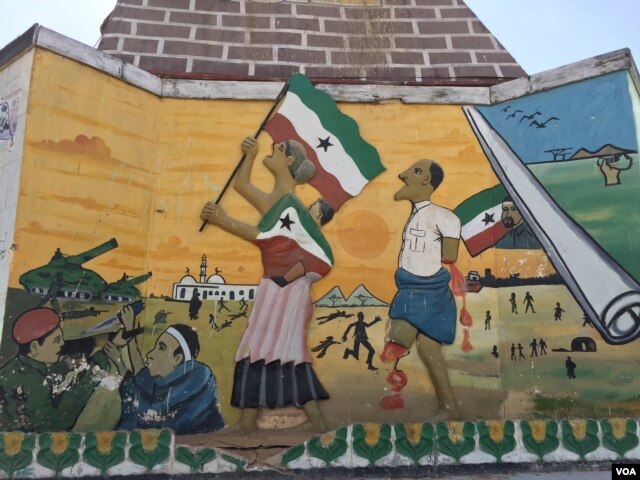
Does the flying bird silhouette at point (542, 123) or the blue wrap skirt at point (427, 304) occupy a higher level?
the flying bird silhouette at point (542, 123)

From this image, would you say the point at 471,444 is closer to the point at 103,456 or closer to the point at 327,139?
the point at 103,456

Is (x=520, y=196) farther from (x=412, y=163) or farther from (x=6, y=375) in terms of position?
(x=6, y=375)

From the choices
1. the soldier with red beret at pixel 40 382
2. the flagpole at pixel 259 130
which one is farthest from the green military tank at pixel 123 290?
the flagpole at pixel 259 130

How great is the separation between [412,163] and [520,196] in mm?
1291

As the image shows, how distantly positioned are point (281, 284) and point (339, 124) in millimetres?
2039

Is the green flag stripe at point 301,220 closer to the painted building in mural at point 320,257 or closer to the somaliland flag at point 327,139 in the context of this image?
the painted building in mural at point 320,257

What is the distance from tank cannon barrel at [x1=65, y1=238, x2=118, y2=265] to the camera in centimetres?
668

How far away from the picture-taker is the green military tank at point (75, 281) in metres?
6.42

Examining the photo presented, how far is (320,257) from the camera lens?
24.1ft

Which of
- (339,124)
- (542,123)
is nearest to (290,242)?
Answer: (339,124)

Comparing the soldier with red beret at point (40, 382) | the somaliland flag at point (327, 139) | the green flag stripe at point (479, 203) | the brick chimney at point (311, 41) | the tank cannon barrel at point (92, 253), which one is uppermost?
the brick chimney at point (311, 41)

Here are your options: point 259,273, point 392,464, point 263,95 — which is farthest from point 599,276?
point 263,95

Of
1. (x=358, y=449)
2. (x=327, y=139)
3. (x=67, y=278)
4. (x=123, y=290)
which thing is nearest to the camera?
(x=358, y=449)

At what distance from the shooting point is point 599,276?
700 centimetres
